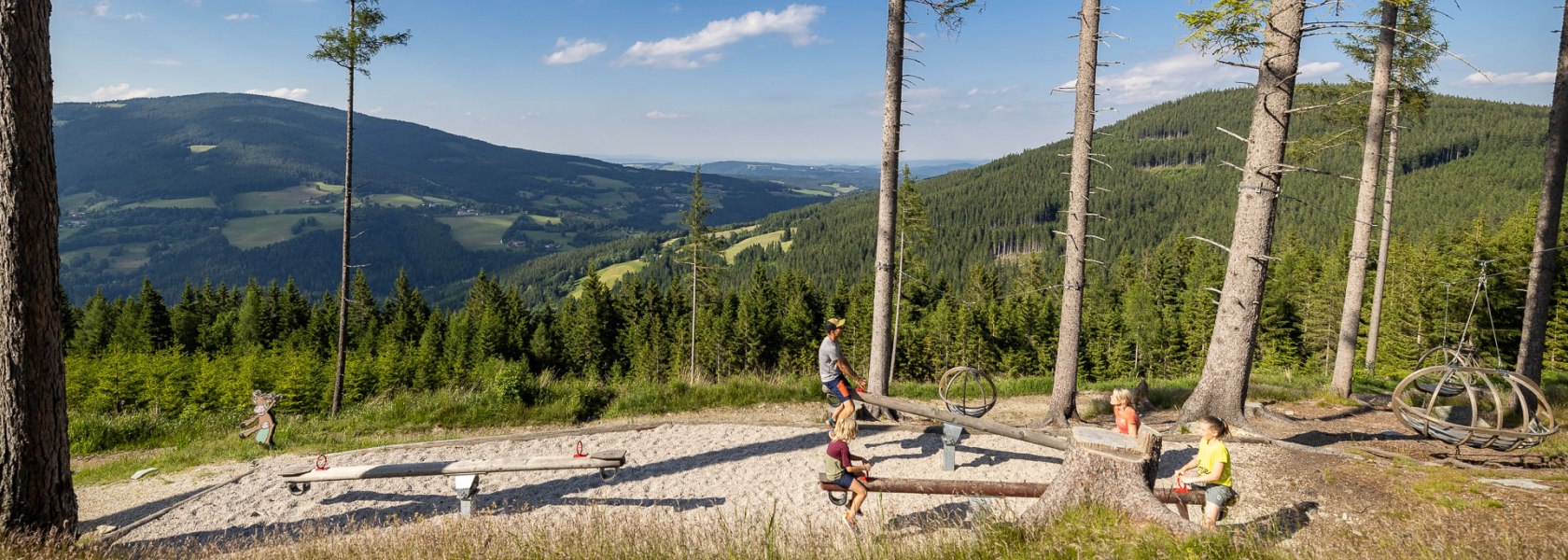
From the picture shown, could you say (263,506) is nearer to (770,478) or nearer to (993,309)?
(770,478)

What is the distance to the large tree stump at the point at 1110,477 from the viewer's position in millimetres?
5816

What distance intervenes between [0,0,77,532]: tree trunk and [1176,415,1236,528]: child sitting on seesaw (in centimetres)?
1047

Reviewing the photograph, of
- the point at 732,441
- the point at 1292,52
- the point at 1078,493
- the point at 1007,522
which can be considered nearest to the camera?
the point at 1007,522

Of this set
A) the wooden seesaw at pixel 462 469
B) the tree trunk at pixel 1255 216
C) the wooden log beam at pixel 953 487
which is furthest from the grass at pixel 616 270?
the wooden log beam at pixel 953 487

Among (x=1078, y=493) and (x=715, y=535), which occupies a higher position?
(x=1078, y=493)

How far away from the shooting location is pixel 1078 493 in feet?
19.9

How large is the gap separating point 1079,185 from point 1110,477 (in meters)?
6.42

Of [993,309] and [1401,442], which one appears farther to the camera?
[993,309]

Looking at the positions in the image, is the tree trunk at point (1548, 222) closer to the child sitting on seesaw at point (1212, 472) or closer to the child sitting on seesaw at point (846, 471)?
the child sitting on seesaw at point (1212, 472)

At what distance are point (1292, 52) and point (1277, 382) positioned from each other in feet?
35.1

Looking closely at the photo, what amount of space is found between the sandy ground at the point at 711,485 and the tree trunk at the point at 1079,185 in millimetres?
2100

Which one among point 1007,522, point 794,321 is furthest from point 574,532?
point 794,321

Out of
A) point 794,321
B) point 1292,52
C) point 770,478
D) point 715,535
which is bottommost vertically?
point 794,321

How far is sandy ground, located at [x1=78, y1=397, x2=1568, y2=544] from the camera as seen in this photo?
7625mm
